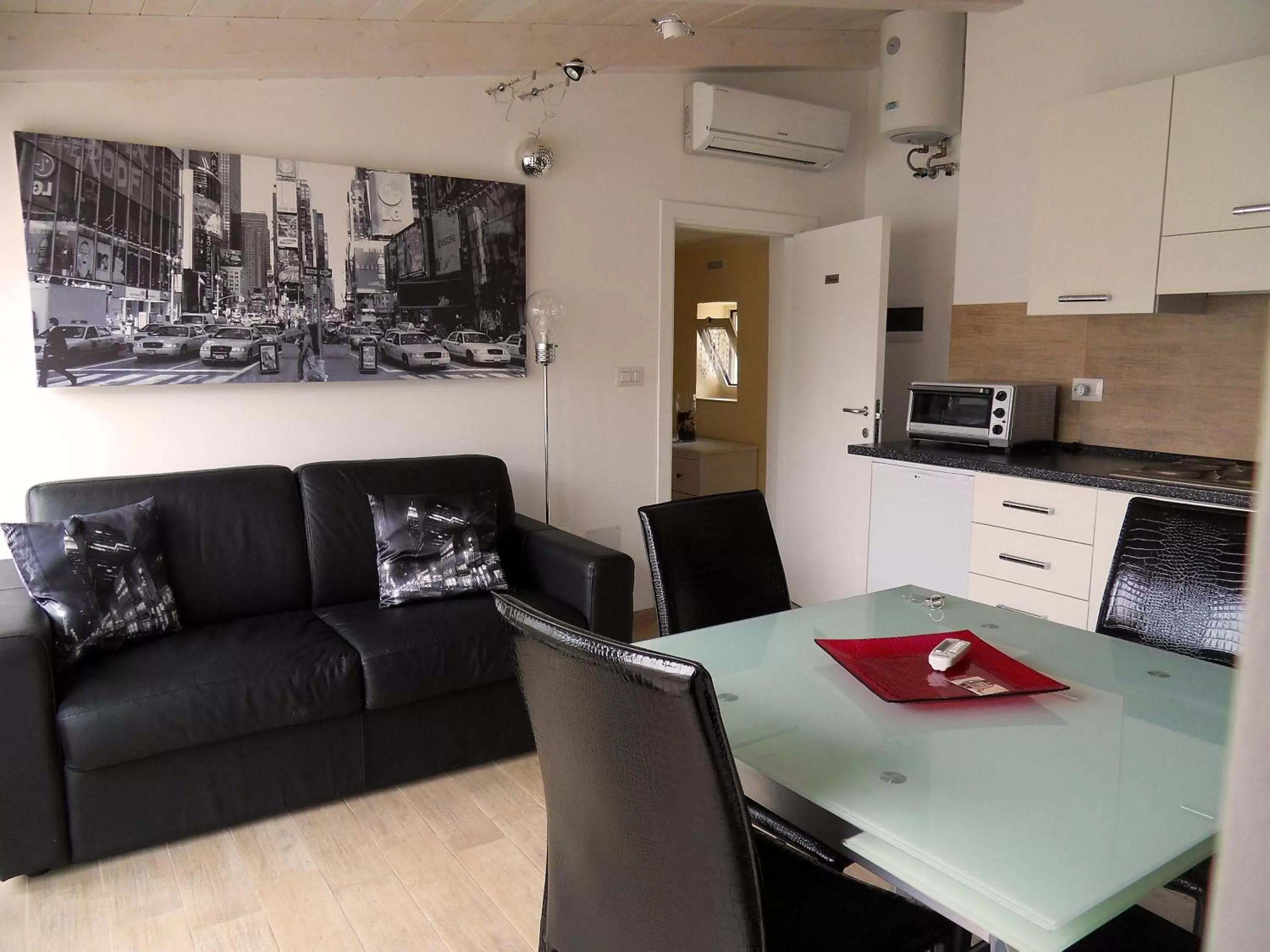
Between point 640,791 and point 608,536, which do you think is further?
point 608,536

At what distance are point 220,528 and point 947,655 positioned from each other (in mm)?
2410

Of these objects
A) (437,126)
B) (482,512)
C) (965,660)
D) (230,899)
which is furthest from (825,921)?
(437,126)

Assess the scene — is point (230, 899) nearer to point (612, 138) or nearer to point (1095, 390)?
point (612, 138)

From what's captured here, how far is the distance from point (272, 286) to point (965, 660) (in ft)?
9.04

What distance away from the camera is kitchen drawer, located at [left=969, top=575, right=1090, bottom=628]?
10.6 feet

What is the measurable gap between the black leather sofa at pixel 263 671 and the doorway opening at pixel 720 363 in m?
2.42

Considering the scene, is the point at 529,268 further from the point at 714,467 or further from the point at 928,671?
the point at 928,671

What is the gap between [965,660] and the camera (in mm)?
1777

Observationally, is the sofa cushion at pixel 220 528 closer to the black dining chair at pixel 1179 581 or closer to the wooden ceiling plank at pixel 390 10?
the wooden ceiling plank at pixel 390 10

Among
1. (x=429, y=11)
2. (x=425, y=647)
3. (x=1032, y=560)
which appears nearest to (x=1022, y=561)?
(x=1032, y=560)

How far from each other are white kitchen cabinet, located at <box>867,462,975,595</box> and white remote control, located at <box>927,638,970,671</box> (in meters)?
1.88

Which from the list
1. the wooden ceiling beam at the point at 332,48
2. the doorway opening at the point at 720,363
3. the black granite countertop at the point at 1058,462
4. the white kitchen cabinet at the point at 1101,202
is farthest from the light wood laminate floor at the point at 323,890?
the doorway opening at the point at 720,363

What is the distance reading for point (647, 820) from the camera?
3.82ft

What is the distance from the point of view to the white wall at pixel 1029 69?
3365mm
